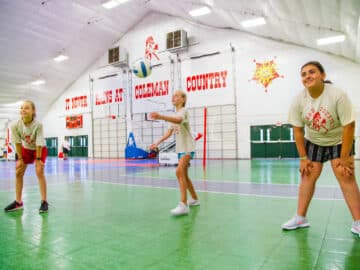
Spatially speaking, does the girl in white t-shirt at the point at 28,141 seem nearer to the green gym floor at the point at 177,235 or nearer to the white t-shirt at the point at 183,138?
the green gym floor at the point at 177,235

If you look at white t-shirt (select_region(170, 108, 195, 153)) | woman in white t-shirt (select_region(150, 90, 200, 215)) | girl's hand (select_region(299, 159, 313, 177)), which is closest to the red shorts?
woman in white t-shirt (select_region(150, 90, 200, 215))

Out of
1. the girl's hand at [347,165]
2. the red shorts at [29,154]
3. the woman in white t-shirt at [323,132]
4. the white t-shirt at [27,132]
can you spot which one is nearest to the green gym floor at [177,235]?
the woman in white t-shirt at [323,132]

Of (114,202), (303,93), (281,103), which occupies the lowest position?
(114,202)

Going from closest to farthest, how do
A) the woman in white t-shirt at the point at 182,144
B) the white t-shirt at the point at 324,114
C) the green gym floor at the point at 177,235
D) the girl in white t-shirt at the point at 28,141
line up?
1. the green gym floor at the point at 177,235
2. the white t-shirt at the point at 324,114
3. the woman in white t-shirt at the point at 182,144
4. the girl in white t-shirt at the point at 28,141

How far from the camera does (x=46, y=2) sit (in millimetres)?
15586

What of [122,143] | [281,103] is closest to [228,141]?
[281,103]

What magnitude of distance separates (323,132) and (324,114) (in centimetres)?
18

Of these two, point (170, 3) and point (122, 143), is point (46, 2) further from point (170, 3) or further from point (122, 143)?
point (122, 143)

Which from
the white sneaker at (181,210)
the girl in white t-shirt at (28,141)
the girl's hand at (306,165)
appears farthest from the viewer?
the girl in white t-shirt at (28,141)

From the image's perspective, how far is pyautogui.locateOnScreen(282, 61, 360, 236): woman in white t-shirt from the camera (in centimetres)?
254

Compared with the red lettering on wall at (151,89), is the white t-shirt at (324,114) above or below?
below

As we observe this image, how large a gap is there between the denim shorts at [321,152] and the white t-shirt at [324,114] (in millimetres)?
42

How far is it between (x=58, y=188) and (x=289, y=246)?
16.7 ft

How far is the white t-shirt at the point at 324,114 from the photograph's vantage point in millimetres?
2525
